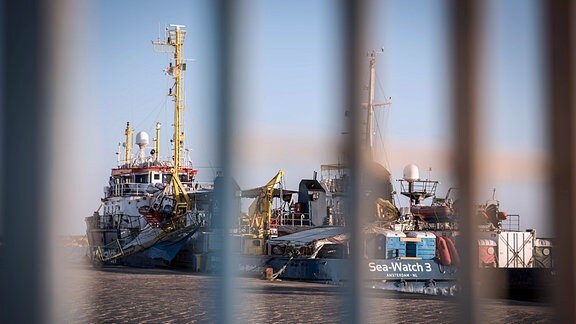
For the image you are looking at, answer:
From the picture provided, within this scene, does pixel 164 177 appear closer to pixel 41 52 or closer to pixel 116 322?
pixel 116 322

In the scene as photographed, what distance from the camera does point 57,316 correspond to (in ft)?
4.33

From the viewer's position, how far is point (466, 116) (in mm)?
1972

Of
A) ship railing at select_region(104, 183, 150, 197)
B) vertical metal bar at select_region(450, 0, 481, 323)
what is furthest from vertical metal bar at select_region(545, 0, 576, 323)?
ship railing at select_region(104, 183, 150, 197)

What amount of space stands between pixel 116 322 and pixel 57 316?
5.55m

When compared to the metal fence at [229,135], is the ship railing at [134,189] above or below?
above

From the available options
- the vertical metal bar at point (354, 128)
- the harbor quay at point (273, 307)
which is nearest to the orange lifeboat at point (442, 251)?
the harbor quay at point (273, 307)

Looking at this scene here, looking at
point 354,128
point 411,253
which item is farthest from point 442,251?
point 354,128

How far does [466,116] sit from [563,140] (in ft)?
1.29

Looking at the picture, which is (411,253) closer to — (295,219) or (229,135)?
(295,219)

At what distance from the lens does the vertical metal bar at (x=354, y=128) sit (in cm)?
169

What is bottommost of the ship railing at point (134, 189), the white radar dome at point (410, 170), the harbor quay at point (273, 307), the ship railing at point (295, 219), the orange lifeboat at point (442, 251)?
the harbor quay at point (273, 307)

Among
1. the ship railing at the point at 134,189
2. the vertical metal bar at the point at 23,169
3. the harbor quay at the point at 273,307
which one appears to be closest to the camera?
the vertical metal bar at the point at 23,169

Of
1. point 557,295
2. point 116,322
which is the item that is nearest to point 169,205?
point 116,322

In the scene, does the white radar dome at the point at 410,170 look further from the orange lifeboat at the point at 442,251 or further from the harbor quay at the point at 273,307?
the orange lifeboat at the point at 442,251
